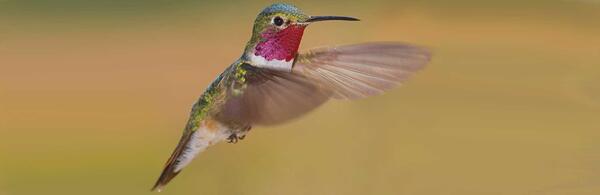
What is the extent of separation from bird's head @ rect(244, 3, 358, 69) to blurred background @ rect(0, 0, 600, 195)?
0.54 m

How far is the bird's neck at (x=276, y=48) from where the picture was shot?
2.77 ft

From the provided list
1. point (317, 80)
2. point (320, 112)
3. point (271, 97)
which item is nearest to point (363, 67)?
point (317, 80)

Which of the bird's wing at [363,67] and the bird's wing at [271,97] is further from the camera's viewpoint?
the bird's wing at [363,67]

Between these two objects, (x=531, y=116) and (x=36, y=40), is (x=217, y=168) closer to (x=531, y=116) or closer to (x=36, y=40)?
(x=36, y=40)

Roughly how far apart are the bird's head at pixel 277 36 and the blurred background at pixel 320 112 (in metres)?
0.54

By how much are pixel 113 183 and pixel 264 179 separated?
252 mm

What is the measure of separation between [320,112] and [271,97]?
77cm

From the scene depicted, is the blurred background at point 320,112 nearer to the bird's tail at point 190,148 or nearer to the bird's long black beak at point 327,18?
the bird's tail at point 190,148

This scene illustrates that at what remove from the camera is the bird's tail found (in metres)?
0.86

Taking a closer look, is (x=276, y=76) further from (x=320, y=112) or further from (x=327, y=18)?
(x=320, y=112)

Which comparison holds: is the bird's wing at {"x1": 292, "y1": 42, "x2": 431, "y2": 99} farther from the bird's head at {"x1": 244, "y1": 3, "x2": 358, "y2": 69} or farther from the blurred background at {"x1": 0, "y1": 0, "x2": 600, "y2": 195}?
the blurred background at {"x1": 0, "y1": 0, "x2": 600, "y2": 195}

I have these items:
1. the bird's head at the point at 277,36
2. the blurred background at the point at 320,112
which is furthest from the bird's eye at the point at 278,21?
the blurred background at the point at 320,112

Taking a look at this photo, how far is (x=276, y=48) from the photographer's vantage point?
0.86 metres

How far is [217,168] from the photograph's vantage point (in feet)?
4.82
